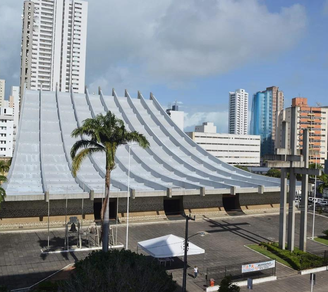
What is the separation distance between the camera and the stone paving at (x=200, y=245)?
24.6 metres

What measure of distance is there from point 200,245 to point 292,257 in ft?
27.2

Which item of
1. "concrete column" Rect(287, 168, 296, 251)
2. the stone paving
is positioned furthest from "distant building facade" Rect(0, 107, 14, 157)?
"concrete column" Rect(287, 168, 296, 251)

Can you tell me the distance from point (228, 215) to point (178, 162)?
1225cm

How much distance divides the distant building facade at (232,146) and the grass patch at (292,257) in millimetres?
108711

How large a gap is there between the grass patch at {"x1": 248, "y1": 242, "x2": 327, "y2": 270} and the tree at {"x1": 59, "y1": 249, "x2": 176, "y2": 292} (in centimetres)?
1449

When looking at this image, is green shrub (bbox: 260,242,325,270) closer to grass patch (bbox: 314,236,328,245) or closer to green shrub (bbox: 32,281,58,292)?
grass patch (bbox: 314,236,328,245)

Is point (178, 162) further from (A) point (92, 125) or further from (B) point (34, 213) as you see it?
(A) point (92, 125)

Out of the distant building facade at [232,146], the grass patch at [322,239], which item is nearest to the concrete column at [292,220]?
the grass patch at [322,239]

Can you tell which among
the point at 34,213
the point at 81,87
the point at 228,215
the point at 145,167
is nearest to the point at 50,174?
the point at 34,213

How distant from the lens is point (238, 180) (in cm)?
4844

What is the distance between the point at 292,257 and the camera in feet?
94.7

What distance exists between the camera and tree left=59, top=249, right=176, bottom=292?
15.5 metres

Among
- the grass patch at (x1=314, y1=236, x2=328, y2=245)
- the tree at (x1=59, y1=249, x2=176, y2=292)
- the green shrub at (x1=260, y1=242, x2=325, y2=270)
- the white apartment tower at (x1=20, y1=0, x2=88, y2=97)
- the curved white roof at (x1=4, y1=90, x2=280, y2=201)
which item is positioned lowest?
the grass patch at (x1=314, y1=236, x2=328, y2=245)

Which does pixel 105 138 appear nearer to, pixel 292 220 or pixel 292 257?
pixel 292 220
